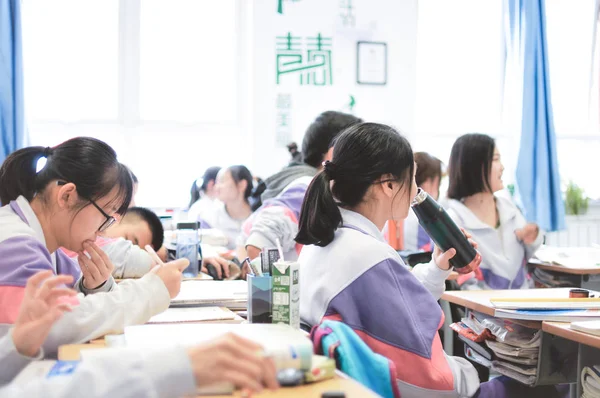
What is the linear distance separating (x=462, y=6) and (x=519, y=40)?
652 millimetres

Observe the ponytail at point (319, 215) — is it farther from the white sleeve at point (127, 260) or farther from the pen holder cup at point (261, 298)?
the white sleeve at point (127, 260)

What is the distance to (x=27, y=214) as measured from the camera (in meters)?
1.67

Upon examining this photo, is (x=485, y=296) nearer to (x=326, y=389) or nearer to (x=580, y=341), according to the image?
(x=580, y=341)

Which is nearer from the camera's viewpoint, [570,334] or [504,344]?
[570,334]

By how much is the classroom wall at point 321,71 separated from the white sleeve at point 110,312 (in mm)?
4167

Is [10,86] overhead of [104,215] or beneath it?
overhead

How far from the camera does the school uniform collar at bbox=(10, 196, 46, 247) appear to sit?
1665mm

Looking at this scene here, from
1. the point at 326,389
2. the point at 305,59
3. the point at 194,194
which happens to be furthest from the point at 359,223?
the point at 305,59

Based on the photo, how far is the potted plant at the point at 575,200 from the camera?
20.0 feet

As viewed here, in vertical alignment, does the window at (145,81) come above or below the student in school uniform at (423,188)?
above

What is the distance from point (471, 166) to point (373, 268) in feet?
7.55

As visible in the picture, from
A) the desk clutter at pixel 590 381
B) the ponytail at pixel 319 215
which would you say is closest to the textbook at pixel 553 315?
the desk clutter at pixel 590 381

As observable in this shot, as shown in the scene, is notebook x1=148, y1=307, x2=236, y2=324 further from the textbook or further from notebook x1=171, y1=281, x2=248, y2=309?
the textbook

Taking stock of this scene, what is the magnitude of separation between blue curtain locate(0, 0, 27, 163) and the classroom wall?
1770mm
